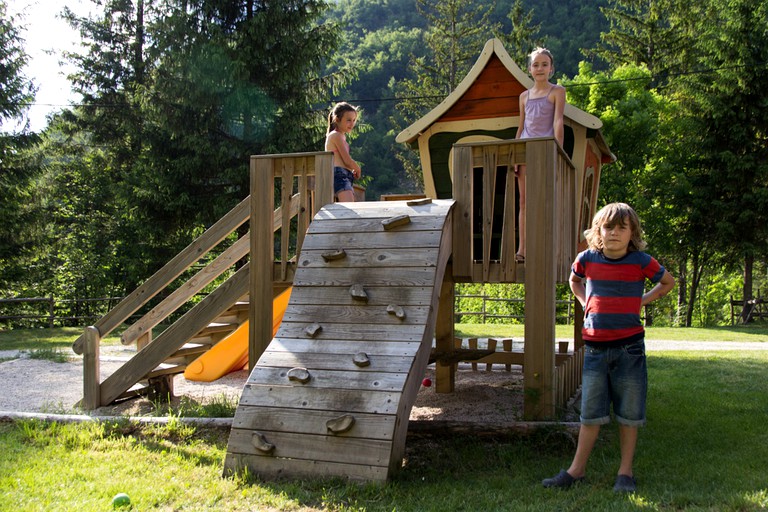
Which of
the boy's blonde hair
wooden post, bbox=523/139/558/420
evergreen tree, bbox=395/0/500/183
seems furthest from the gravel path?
evergreen tree, bbox=395/0/500/183

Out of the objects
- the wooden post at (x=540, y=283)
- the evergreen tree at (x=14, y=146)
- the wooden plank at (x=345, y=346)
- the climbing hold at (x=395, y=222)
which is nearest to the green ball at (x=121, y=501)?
the wooden plank at (x=345, y=346)

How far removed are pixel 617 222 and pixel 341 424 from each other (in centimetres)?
196

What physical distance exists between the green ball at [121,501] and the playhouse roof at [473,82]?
4903 mm

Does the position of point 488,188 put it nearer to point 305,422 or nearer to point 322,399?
point 322,399

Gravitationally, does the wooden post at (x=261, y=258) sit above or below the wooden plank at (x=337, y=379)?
above

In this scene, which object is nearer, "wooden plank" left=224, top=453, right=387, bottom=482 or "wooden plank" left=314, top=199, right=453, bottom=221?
"wooden plank" left=224, top=453, right=387, bottom=482

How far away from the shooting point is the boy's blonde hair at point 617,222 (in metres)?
3.93

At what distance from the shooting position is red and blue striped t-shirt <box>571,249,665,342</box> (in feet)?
12.9

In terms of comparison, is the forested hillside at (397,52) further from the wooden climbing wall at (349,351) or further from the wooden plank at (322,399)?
the wooden plank at (322,399)

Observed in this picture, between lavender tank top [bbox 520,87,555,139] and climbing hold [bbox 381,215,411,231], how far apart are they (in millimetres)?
1668

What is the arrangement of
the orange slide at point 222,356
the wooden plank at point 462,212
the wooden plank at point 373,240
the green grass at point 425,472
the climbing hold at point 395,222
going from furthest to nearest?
the orange slide at point 222,356, the wooden plank at point 462,212, the climbing hold at point 395,222, the wooden plank at point 373,240, the green grass at point 425,472

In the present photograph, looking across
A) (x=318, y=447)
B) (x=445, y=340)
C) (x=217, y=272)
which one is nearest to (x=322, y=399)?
(x=318, y=447)

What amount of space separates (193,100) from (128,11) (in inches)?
335

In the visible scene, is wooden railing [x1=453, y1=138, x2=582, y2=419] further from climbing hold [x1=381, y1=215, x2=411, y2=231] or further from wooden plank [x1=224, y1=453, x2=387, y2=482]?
wooden plank [x1=224, y1=453, x2=387, y2=482]
